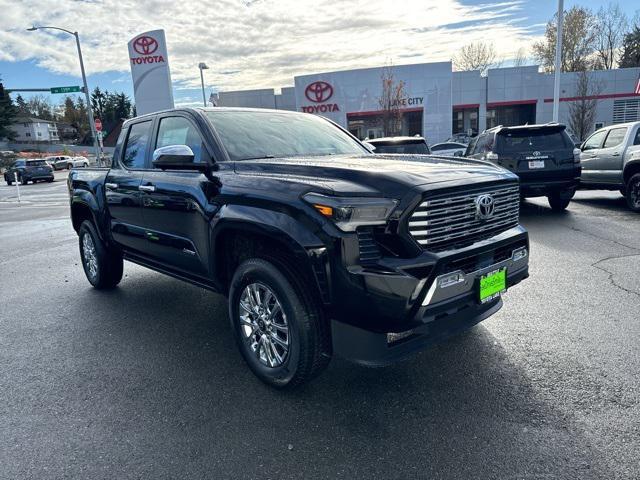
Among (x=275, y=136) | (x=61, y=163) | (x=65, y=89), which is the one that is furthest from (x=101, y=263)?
(x=61, y=163)

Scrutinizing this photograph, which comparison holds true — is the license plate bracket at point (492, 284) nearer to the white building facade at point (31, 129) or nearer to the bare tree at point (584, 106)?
the bare tree at point (584, 106)

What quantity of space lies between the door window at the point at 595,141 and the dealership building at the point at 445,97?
1005 inches

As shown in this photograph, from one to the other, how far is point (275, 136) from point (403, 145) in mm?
5525

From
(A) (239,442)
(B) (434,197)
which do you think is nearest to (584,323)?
(B) (434,197)

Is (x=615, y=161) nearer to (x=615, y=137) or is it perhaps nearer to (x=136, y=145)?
(x=615, y=137)

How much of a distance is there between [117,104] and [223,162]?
119483 mm

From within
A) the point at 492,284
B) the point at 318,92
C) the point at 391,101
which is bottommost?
the point at 492,284

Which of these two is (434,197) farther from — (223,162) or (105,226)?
(105,226)

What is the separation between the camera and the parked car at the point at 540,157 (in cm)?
871

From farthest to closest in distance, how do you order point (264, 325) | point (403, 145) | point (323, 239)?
point (403, 145) < point (264, 325) < point (323, 239)

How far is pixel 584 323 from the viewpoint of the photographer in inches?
158

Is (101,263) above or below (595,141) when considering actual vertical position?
Result: below

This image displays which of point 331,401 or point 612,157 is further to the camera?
point 612,157

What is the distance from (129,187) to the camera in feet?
15.4
